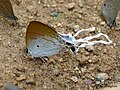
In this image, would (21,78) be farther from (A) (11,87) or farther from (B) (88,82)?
A: (B) (88,82)

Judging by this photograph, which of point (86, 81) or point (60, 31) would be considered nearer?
point (86, 81)

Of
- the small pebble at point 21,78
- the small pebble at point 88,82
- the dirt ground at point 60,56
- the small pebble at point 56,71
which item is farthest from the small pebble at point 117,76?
the small pebble at point 21,78

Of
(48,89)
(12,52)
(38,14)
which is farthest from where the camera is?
(38,14)

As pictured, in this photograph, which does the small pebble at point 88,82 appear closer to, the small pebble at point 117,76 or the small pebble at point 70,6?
the small pebble at point 117,76

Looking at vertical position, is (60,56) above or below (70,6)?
below

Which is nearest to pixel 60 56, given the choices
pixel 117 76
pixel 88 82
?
pixel 88 82

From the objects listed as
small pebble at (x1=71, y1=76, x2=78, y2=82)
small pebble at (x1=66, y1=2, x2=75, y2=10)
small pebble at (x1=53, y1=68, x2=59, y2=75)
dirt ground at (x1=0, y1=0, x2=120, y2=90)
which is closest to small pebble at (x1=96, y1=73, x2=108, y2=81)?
dirt ground at (x1=0, y1=0, x2=120, y2=90)

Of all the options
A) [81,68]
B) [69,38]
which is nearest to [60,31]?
[69,38]

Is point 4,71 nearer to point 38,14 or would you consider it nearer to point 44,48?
point 44,48
